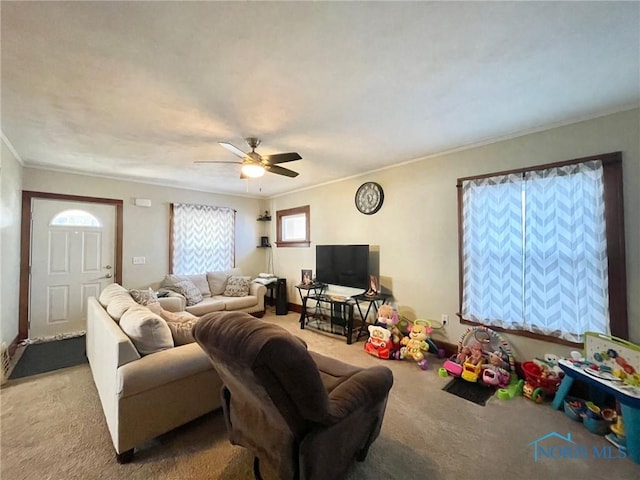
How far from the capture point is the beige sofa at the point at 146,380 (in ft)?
5.45

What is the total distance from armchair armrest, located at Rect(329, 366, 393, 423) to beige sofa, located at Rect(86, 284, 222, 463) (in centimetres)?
101

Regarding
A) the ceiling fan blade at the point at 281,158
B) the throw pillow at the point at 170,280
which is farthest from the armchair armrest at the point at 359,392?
the throw pillow at the point at 170,280

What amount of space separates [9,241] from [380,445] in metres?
4.42

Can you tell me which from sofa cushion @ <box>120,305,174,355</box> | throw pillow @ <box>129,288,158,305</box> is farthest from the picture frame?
sofa cushion @ <box>120,305,174,355</box>

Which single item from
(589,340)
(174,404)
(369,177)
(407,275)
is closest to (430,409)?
(589,340)

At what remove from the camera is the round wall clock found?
405cm

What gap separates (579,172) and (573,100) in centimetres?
68

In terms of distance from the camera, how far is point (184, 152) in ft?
10.7

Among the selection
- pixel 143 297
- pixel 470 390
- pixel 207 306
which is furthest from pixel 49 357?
pixel 470 390

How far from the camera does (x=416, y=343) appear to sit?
3189 mm

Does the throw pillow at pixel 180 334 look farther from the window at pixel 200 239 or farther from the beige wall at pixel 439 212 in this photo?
the window at pixel 200 239

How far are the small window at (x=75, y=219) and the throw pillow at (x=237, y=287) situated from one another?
2.26m

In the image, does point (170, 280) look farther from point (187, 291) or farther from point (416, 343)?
point (416, 343)

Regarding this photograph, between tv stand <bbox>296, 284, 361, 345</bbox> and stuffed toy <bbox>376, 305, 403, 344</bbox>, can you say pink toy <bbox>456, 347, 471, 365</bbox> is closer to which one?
stuffed toy <bbox>376, 305, 403, 344</bbox>
